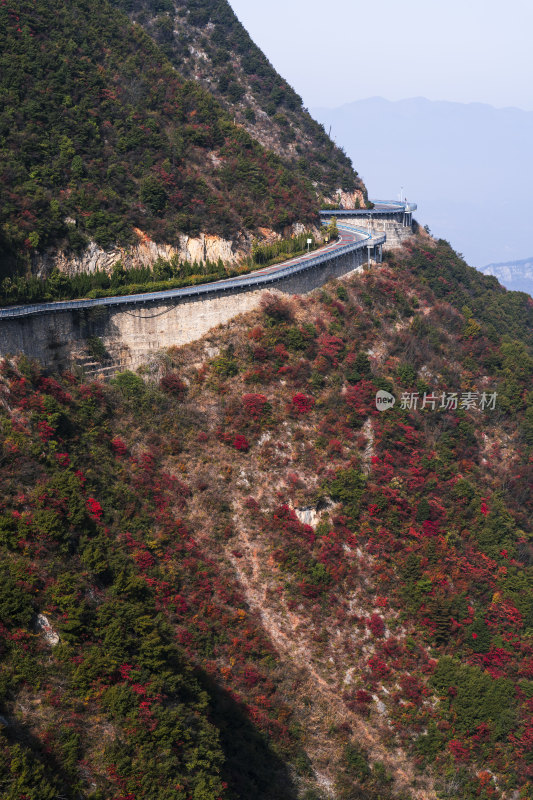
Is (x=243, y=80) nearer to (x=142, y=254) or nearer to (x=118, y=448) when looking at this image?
(x=142, y=254)

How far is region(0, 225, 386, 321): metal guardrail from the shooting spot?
45312 millimetres

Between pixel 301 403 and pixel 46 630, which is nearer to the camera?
pixel 46 630

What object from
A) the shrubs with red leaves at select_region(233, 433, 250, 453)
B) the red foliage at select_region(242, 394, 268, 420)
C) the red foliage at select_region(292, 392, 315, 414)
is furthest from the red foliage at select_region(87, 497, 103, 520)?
the red foliage at select_region(292, 392, 315, 414)

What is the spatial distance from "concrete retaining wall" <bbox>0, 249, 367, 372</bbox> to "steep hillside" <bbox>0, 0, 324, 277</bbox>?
6321 mm

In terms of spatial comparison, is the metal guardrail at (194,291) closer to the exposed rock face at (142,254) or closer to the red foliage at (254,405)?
the exposed rock face at (142,254)

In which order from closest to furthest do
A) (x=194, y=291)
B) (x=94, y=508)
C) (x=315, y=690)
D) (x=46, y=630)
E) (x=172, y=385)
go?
1. (x=46, y=630)
2. (x=94, y=508)
3. (x=315, y=690)
4. (x=172, y=385)
5. (x=194, y=291)

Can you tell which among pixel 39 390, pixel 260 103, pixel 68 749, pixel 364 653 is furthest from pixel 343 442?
pixel 260 103

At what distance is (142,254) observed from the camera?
58812 millimetres

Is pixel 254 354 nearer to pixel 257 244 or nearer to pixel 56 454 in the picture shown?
pixel 257 244

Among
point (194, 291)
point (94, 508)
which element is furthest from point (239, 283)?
point (94, 508)

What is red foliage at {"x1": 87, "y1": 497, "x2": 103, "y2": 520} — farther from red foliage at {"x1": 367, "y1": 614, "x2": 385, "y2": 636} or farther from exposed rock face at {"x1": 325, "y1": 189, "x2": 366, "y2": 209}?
exposed rock face at {"x1": 325, "y1": 189, "x2": 366, "y2": 209}

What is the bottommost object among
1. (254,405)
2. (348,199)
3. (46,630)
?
(46,630)

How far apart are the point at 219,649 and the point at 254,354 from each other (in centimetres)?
2448

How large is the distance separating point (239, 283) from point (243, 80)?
5882cm
